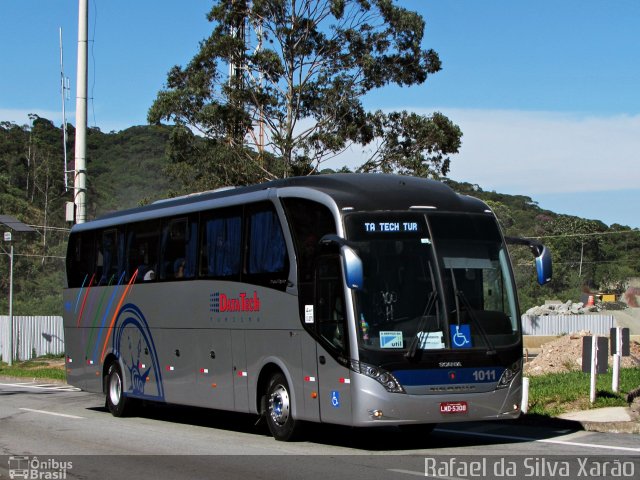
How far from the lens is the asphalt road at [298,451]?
1108cm

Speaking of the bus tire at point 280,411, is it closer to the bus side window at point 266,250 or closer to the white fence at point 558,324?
the bus side window at point 266,250

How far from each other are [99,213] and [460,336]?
71.2 m

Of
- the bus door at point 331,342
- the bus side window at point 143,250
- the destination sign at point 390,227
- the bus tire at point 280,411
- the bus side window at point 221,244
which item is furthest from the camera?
the bus side window at point 143,250

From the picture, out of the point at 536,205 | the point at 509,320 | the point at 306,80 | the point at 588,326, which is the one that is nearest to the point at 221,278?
the point at 509,320

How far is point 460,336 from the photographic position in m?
12.6

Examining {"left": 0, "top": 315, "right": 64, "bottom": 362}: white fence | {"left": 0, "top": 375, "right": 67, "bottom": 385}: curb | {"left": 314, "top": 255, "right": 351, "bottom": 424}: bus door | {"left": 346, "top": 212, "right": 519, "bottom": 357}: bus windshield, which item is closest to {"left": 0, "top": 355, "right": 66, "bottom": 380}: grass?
{"left": 0, "top": 375, "right": 67, "bottom": 385}: curb

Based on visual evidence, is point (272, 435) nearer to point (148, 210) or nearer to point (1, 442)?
point (1, 442)

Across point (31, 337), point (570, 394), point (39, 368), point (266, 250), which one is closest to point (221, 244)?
point (266, 250)

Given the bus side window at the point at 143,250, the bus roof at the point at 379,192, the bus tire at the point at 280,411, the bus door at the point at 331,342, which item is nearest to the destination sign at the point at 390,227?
the bus roof at the point at 379,192

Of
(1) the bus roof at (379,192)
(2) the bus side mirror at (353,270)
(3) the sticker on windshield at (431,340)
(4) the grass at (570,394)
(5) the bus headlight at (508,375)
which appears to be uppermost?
(1) the bus roof at (379,192)

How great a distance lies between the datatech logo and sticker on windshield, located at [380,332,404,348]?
9.30 feet

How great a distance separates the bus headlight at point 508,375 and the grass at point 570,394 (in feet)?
10.9

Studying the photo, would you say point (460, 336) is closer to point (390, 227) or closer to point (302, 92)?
point (390, 227)

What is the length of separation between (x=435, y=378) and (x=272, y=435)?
3448 millimetres
